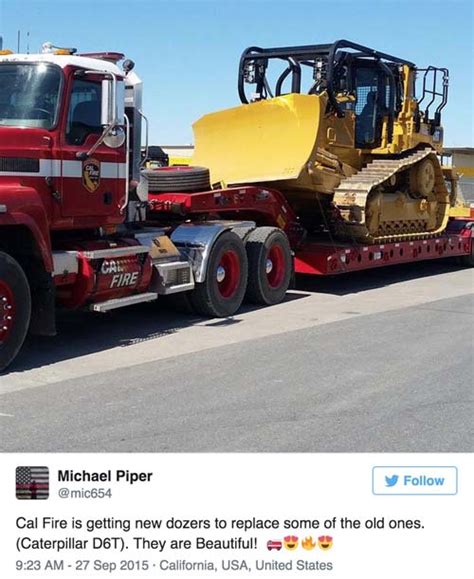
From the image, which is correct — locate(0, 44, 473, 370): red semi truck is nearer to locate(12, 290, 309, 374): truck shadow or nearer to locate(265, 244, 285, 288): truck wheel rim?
locate(265, 244, 285, 288): truck wheel rim

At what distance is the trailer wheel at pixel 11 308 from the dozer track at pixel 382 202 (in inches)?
262

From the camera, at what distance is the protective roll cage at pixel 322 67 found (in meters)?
13.7

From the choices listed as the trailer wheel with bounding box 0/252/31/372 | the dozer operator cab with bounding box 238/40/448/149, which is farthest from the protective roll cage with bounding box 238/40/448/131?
the trailer wheel with bounding box 0/252/31/372

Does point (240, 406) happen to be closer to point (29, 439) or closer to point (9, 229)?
point (29, 439)

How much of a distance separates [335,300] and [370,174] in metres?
2.71

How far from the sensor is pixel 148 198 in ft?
34.4

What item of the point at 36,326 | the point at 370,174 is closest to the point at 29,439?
the point at 36,326
